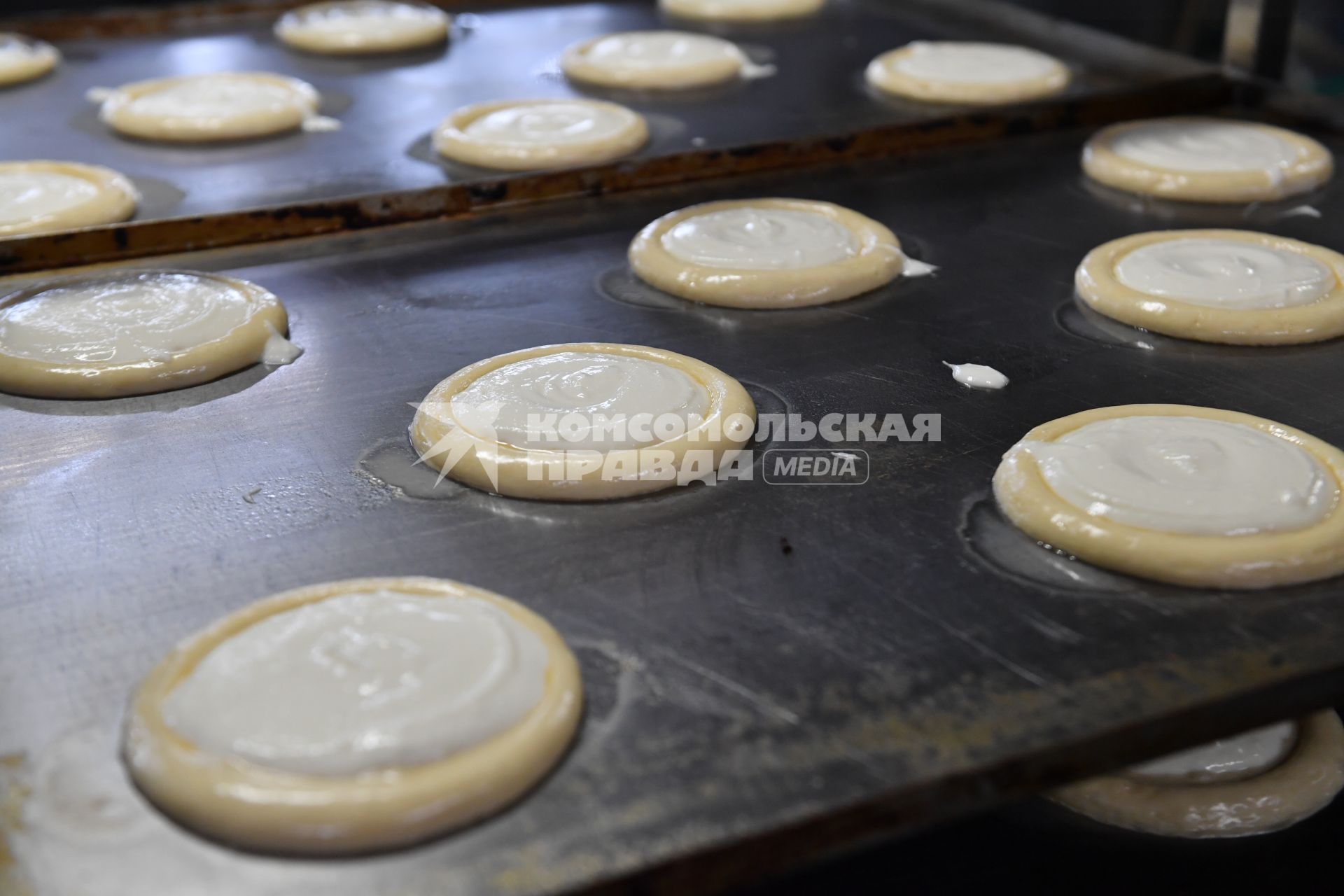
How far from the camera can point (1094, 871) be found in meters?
1.86

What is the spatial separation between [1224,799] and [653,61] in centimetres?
230

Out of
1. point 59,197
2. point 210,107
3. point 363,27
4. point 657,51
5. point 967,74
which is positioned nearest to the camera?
point 59,197

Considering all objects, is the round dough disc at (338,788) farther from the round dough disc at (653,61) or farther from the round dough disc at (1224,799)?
the round dough disc at (653,61)

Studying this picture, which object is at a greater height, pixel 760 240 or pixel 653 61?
pixel 653 61

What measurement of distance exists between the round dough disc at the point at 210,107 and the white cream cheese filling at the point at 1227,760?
7.64 ft

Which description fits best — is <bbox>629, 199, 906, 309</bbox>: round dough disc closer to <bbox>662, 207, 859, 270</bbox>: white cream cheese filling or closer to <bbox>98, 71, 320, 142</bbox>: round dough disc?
<bbox>662, 207, 859, 270</bbox>: white cream cheese filling

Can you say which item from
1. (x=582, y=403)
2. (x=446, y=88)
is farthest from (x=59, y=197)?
(x=582, y=403)

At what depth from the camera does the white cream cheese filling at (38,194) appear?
2383mm

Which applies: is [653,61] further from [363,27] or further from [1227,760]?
[1227,760]

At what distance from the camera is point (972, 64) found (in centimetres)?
319

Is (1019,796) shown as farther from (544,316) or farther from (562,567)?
(544,316)

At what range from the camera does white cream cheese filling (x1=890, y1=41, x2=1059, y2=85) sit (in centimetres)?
309

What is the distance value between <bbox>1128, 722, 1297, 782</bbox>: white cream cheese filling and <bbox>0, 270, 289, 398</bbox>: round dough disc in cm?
155

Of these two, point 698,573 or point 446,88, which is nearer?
point 698,573
